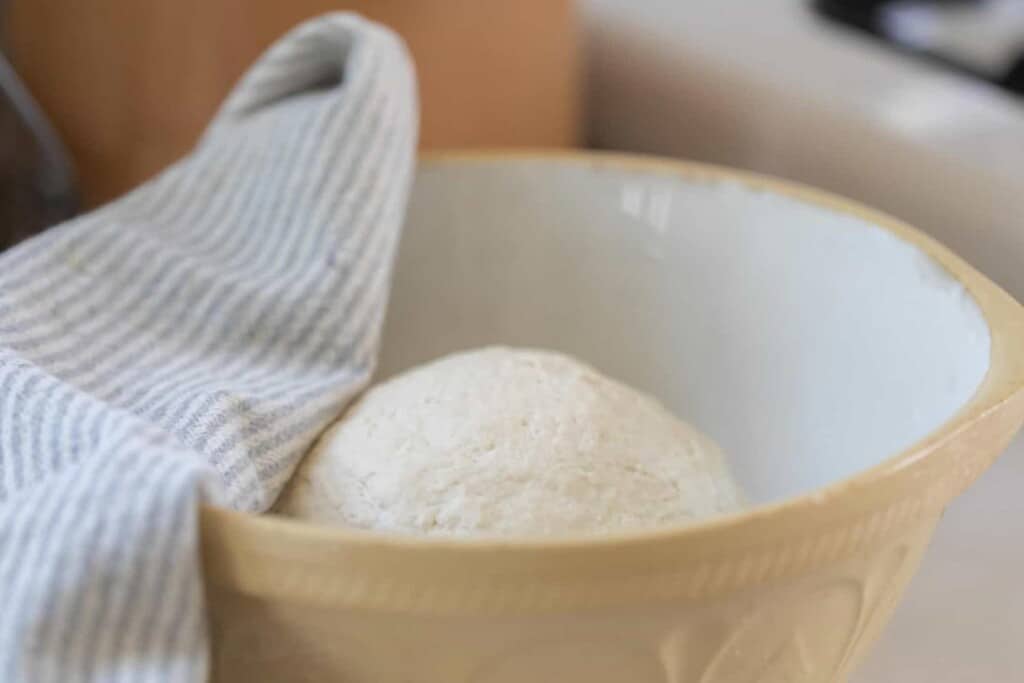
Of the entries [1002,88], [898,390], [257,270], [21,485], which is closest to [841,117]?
[1002,88]

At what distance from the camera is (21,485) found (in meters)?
0.30

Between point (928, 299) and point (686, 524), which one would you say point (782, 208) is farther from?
point (686, 524)

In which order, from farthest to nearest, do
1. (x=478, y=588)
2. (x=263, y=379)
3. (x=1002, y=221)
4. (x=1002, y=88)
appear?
(x=1002, y=88)
(x=1002, y=221)
(x=263, y=379)
(x=478, y=588)

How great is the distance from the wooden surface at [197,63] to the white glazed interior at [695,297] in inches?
3.0

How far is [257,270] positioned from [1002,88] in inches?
15.9

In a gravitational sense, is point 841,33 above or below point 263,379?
above

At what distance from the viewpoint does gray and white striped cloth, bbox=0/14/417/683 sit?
0.88ft

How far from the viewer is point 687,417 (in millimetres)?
526

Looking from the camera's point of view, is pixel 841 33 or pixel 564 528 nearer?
pixel 564 528

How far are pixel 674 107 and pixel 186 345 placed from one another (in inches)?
13.4

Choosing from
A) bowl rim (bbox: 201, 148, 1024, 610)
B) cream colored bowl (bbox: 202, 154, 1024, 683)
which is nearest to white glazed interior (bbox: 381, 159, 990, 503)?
cream colored bowl (bbox: 202, 154, 1024, 683)

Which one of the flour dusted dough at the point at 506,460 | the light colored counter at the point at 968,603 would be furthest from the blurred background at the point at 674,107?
the flour dusted dough at the point at 506,460

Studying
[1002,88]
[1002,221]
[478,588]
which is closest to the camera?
[478,588]

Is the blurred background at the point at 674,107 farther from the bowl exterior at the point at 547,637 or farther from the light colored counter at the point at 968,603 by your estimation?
the bowl exterior at the point at 547,637
